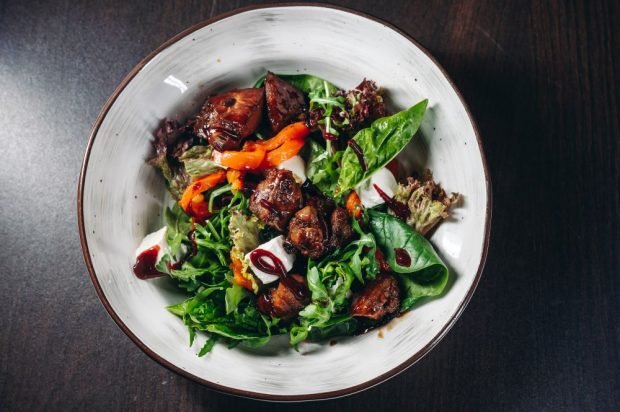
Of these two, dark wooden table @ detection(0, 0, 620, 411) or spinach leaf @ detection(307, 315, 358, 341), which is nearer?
spinach leaf @ detection(307, 315, 358, 341)

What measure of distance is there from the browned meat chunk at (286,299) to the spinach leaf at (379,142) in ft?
1.63

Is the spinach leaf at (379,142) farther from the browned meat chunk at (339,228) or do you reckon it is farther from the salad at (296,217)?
the browned meat chunk at (339,228)

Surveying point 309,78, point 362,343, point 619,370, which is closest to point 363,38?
point 309,78

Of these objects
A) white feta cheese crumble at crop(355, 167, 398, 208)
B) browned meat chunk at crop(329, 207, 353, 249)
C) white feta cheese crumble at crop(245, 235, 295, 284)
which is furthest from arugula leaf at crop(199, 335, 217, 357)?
white feta cheese crumble at crop(355, 167, 398, 208)

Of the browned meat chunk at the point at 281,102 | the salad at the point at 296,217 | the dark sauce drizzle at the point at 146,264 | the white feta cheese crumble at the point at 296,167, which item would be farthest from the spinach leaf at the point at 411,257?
the dark sauce drizzle at the point at 146,264

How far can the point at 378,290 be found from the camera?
2508 mm

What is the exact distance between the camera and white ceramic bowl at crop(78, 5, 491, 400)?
2.42 meters

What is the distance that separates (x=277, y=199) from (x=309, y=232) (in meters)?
0.22

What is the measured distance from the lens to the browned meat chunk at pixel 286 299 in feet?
8.25

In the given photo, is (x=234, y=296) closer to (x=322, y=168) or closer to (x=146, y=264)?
(x=146, y=264)

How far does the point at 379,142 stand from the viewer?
2.54 meters

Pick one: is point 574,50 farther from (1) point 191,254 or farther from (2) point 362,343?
(1) point 191,254

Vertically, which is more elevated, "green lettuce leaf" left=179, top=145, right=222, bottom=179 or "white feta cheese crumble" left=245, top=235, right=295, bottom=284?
"green lettuce leaf" left=179, top=145, right=222, bottom=179

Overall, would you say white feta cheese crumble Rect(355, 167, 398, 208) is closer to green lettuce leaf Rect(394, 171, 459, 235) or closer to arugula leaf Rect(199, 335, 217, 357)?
green lettuce leaf Rect(394, 171, 459, 235)
